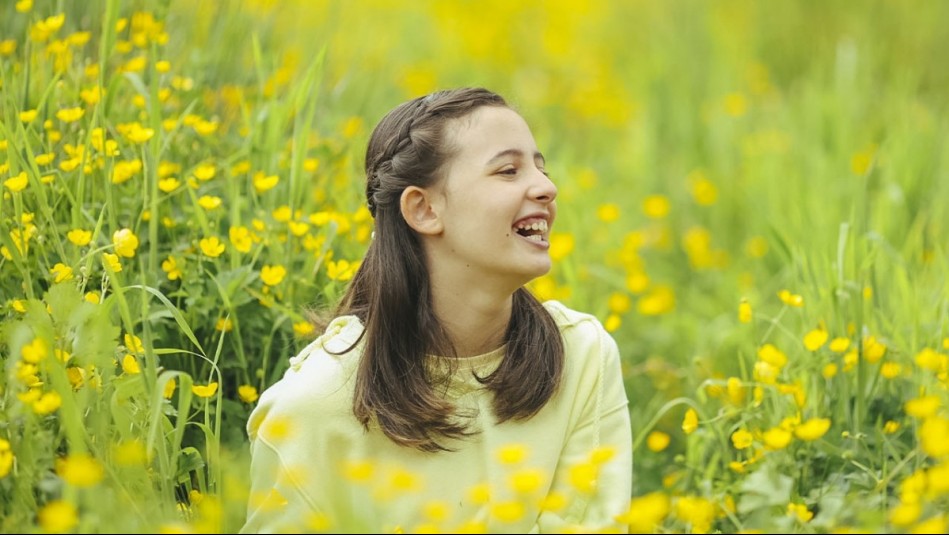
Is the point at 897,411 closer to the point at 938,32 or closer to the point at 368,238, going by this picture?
the point at 368,238

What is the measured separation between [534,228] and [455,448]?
1.40 feet

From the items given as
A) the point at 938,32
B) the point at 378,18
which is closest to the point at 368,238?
the point at 378,18

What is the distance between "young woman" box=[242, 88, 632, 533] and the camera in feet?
6.81

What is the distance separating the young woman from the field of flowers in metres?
0.16

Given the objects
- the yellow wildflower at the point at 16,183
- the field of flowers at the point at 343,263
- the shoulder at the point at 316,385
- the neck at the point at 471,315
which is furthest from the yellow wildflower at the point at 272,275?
the yellow wildflower at the point at 16,183

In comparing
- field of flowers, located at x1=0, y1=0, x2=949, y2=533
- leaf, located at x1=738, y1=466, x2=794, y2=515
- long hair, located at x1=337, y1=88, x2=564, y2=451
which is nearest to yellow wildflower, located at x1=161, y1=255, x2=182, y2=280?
field of flowers, located at x1=0, y1=0, x2=949, y2=533

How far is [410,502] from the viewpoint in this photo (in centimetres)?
207

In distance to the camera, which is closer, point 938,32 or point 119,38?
point 119,38

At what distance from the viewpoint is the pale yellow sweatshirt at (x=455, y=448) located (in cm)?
201

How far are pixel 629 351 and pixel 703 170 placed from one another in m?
1.41

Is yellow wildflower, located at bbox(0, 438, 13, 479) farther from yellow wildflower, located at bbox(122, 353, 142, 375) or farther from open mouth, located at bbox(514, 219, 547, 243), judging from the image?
open mouth, located at bbox(514, 219, 547, 243)

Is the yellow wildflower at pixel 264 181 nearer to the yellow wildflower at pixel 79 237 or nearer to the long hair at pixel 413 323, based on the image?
the long hair at pixel 413 323

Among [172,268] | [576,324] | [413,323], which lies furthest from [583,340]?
[172,268]

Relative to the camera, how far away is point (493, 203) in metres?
2.12
